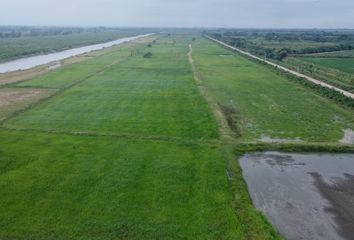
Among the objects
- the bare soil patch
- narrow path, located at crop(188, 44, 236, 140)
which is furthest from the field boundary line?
the bare soil patch

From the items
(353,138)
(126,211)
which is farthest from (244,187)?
(353,138)

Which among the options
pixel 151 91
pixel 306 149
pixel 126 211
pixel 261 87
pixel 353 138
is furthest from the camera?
pixel 261 87

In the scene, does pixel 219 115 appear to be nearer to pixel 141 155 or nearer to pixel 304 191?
pixel 141 155

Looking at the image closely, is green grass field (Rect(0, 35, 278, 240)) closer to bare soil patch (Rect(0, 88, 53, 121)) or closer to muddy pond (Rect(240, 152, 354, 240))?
muddy pond (Rect(240, 152, 354, 240))

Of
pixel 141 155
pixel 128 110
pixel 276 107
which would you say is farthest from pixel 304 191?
pixel 128 110

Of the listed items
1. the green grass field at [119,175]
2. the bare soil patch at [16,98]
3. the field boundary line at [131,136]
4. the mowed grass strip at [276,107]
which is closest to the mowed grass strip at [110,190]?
the green grass field at [119,175]

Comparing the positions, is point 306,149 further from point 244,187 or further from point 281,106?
point 281,106
